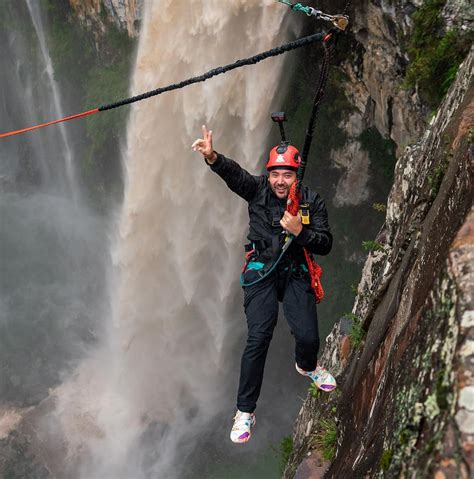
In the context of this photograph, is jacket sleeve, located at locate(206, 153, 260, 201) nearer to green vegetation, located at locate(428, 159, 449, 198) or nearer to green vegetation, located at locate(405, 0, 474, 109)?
green vegetation, located at locate(428, 159, 449, 198)

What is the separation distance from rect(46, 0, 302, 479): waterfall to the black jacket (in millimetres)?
7797

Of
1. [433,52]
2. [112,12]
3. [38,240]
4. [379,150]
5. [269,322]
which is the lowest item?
[38,240]

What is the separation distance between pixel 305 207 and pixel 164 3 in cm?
918

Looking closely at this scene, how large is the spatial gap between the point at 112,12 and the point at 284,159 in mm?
19063

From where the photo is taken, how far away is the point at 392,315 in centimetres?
391

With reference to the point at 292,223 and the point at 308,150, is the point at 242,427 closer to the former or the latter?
the point at 292,223

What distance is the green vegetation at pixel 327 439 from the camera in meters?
4.70

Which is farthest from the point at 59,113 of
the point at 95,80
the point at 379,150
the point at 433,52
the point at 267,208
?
the point at 267,208

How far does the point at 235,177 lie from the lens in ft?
14.1

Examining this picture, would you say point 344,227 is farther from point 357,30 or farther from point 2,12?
point 2,12

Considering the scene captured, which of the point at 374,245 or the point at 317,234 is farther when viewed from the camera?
the point at 374,245

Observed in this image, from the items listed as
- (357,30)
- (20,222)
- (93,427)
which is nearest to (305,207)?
(357,30)

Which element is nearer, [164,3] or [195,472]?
[164,3]

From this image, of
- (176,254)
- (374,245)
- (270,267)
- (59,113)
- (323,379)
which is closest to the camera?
(270,267)
